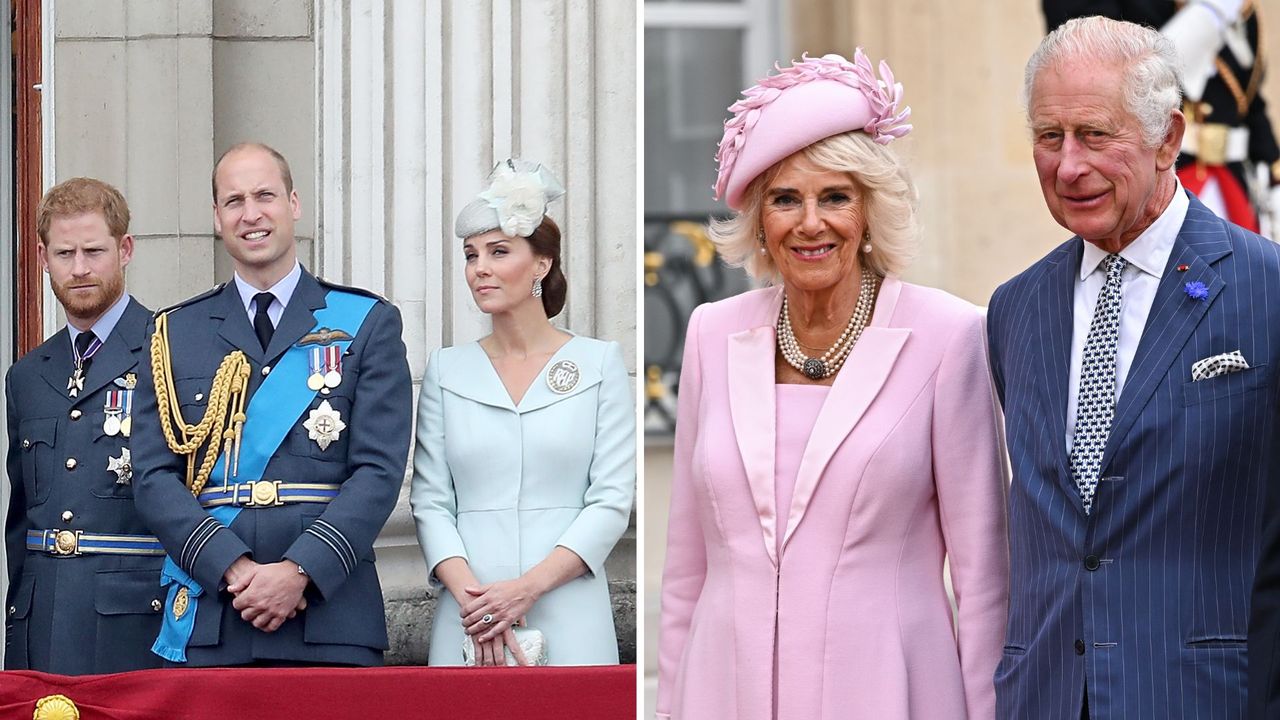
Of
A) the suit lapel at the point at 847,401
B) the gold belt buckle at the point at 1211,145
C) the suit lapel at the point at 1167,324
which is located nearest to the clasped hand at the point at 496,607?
the suit lapel at the point at 847,401

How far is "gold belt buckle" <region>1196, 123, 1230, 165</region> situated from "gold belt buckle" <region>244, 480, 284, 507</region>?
403cm

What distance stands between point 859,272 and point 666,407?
474cm

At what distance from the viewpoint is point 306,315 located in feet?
13.7

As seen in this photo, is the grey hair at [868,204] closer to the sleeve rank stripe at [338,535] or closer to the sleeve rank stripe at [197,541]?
the sleeve rank stripe at [338,535]

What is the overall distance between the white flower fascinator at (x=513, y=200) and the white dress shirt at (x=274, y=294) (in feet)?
1.29

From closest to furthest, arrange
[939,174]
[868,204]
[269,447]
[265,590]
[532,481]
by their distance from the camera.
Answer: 1. [868,204]
2. [265,590]
3. [269,447]
4. [532,481]
5. [939,174]

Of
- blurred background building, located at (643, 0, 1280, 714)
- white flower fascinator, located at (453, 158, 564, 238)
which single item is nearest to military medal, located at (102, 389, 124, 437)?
white flower fascinator, located at (453, 158, 564, 238)

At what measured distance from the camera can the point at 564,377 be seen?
4234mm

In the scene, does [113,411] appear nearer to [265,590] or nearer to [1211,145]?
[265,590]

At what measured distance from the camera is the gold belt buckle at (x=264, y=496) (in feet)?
13.3

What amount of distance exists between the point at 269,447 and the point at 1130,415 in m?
1.87

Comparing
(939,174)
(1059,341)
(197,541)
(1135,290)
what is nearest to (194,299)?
(197,541)

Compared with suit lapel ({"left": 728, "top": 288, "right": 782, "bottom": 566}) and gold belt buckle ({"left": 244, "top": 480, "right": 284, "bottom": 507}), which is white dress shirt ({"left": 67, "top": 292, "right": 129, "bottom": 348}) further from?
suit lapel ({"left": 728, "top": 288, "right": 782, "bottom": 566})

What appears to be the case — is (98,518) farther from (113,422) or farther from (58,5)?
(58,5)
